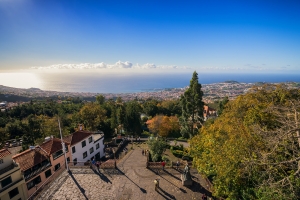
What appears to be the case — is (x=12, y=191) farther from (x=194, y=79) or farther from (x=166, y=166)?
(x=194, y=79)

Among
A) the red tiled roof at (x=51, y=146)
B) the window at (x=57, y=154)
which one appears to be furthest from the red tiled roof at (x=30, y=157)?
the window at (x=57, y=154)

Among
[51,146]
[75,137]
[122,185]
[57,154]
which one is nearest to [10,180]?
[51,146]

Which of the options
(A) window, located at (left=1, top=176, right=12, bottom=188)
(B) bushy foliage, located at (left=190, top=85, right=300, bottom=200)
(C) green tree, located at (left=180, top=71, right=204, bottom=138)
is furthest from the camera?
(C) green tree, located at (left=180, top=71, right=204, bottom=138)

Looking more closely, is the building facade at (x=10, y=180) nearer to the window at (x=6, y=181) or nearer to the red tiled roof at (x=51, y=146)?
the window at (x=6, y=181)

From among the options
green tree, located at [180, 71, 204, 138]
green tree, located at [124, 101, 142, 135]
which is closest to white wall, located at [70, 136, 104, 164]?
green tree, located at [124, 101, 142, 135]

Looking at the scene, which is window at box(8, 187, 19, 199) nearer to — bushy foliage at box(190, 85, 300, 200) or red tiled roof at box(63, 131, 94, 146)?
red tiled roof at box(63, 131, 94, 146)
